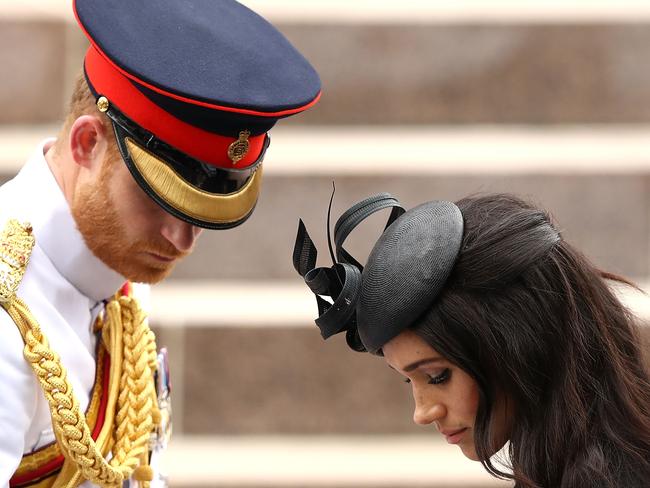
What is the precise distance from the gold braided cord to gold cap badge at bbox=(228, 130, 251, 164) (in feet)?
1.35

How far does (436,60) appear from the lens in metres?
4.48

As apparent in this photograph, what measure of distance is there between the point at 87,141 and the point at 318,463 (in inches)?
88.6

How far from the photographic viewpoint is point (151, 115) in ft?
7.86

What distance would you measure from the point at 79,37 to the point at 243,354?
127 centimetres

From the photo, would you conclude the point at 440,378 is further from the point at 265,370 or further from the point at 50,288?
the point at 265,370

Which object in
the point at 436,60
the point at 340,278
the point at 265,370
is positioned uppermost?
the point at 340,278

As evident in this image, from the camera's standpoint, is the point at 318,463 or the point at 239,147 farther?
the point at 318,463

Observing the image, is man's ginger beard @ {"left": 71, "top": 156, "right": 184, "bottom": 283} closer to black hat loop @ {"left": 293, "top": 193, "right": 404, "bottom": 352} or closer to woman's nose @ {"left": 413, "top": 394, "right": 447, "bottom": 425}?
black hat loop @ {"left": 293, "top": 193, "right": 404, "bottom": 352}

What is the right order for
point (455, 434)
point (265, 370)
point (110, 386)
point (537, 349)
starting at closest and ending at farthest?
1. point (537, 349)
2. point (455, 434)
3. point (110, 386)
4. point (265, 370)

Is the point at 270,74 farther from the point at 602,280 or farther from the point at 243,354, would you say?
the point at 243,354

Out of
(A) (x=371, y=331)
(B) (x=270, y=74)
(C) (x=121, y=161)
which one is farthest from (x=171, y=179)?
(A) (x=371, y=331)

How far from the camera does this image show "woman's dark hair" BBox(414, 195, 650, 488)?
2.15 m

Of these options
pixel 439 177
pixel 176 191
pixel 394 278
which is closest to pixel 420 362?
pixel 394 278

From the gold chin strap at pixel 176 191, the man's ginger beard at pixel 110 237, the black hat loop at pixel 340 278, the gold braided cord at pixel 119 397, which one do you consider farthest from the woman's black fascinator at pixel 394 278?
the gold braided cord at pixel 119 397
